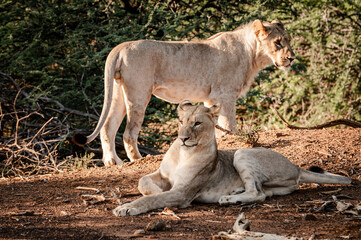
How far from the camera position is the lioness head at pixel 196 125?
13.6 feet

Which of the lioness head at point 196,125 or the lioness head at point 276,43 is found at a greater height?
the lioness head at point 276,43

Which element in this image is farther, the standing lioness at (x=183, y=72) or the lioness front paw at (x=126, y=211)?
the standing lioness at (x=183, y=72)

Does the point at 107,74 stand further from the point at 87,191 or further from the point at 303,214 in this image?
the point at 303,214

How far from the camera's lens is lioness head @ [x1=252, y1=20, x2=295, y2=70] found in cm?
709

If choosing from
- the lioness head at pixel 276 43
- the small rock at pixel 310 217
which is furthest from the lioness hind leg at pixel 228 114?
the small rock at pixel 310 217

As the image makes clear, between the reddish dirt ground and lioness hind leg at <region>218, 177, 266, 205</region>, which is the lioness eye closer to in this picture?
the reddish dirt ground

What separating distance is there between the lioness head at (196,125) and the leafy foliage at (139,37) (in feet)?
12.4

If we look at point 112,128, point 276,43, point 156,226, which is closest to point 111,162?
point 112,128

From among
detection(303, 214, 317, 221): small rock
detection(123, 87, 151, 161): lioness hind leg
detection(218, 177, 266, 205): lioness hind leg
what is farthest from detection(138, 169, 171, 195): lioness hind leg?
detection(123, 87, 151, 161): lioness hind leg

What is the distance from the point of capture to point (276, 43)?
7.16 m

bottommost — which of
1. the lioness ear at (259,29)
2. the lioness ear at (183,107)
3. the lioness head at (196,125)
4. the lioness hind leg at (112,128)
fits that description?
the lioness hind leg at (112,128)

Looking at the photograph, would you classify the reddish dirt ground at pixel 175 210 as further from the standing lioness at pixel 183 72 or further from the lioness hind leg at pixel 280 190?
the standing lioness at pixel 183 72

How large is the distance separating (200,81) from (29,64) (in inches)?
156

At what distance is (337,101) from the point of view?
1138 centimetres
